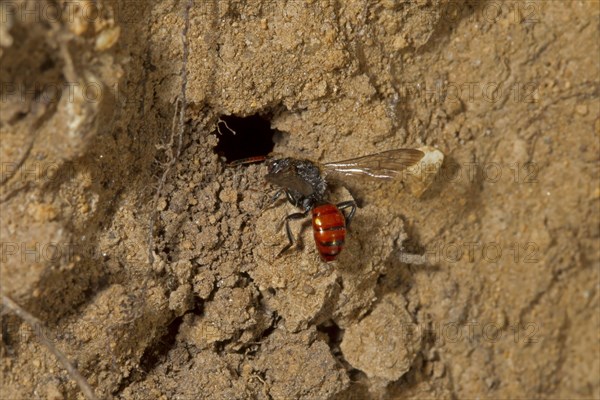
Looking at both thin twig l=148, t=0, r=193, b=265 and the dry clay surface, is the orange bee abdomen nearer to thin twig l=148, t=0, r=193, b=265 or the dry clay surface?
the dry clay surface

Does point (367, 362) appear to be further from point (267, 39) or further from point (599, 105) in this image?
point (599, 105)

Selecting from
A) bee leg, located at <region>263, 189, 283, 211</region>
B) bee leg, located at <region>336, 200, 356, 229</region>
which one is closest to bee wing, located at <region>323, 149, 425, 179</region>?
bee leg, located at <region>336, 200, 356, 229</region>

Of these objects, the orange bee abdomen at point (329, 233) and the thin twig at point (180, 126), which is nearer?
the thin twig at point (180, 126)

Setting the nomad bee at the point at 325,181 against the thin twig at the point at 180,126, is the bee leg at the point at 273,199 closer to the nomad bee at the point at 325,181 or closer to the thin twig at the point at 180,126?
the nomad bee at the point at 325,181

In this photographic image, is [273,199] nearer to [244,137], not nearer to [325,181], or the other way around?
[325,181]

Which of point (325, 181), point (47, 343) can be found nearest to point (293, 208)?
point (325, 181)

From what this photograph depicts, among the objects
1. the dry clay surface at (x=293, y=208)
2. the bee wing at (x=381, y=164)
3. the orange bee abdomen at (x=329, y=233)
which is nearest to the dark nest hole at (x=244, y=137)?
the dry clay surface at (x=293, y=208)

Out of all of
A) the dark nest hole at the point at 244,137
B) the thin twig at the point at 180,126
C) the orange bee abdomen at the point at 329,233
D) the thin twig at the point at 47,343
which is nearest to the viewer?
the thin twig at the point at 47,343
